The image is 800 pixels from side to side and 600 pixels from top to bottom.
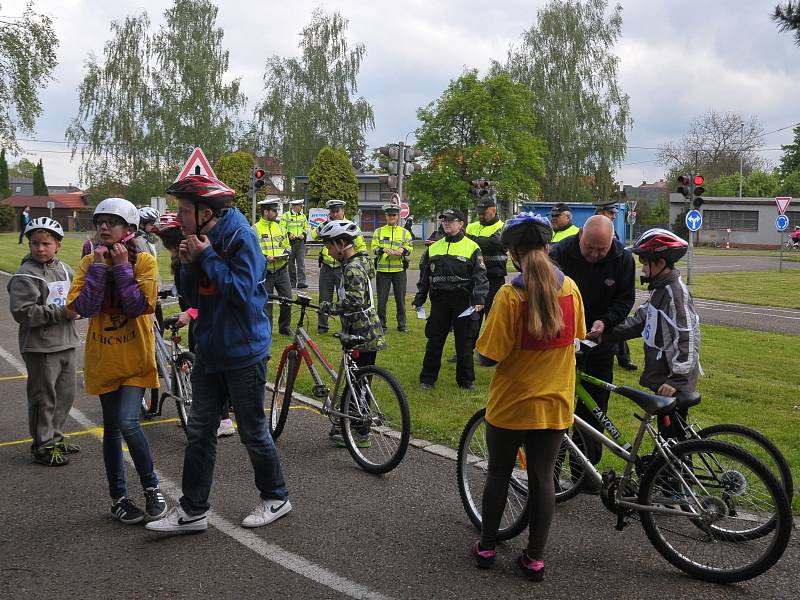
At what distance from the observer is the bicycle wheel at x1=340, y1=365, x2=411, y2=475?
17.9 ft

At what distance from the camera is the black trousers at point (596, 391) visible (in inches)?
184

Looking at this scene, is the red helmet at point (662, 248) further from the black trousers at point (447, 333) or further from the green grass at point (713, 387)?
the black trousers at point (447, 333)

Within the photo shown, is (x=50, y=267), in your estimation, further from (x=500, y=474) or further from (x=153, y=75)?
(x=153, y=75)

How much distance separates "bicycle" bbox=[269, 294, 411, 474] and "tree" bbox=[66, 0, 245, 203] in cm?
4348

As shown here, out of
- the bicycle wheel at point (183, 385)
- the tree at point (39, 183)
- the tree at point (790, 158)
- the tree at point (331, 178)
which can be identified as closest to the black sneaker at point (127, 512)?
the bicycle wheel at point (183, 385)

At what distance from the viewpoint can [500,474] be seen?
13.1 feet

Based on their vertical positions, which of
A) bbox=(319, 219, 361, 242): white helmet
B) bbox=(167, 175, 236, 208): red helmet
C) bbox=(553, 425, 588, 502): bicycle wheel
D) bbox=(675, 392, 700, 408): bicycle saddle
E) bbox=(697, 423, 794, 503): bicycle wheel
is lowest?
bbox=(553, 425, 588, 502): bicycle wheel

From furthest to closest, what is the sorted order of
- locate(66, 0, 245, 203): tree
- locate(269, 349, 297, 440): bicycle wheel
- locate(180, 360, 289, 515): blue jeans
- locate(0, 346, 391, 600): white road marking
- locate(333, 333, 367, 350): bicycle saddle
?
locate(66, 0, 245, 203): tree → locate(269, 349, 297, 440): bicycle wheel → locate(333, 333, 367, 350): bicycle saddle → locate(180, 360, 289, 515): blue jeans → locate(0, 346, 391, 600): white road marking

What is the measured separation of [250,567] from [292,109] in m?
52.1

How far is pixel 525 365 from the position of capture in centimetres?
385

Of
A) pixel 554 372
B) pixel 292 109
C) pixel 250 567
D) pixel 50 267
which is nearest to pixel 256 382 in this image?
pixel 250 567

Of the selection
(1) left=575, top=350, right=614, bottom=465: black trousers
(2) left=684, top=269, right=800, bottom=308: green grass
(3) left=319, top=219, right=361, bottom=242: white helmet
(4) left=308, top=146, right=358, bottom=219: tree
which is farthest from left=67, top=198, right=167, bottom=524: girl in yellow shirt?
(4) left=308, top=146, right=358, bottom=219: tree

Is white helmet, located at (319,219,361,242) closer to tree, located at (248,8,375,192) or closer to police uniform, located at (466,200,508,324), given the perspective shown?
police uniform, located at (466,200,508,324)

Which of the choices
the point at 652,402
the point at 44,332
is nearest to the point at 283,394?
the point at 44,332
